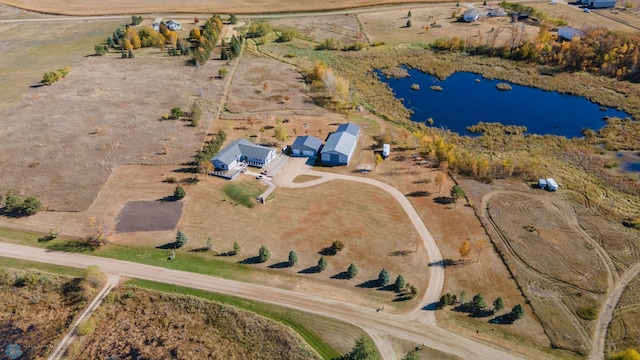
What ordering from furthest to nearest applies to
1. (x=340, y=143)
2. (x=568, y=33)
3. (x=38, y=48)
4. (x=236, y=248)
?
(x=38, y=48), (x=568, y=33), (x=340, y=143), (x=236, y=248)

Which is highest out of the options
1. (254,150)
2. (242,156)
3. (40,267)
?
(254,150)

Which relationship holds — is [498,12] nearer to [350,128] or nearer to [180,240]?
[350,128]

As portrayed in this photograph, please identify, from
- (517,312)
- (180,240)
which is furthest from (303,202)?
(517,312)

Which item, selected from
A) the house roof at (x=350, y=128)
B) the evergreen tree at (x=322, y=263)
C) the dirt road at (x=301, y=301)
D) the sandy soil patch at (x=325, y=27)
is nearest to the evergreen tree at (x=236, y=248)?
the dirt road at (x=301, y=301)

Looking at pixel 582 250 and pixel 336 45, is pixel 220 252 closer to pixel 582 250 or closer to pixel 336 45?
pixel 582 250

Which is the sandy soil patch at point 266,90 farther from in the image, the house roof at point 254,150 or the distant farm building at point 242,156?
the distant farm building at point 242,156

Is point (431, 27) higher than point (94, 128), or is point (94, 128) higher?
point (431, 27)

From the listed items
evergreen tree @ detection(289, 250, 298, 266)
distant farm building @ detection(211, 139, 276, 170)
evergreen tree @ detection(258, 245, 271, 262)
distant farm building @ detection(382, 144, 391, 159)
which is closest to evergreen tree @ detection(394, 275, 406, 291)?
evergreen tree @ detection(289, 250, 298, 266)

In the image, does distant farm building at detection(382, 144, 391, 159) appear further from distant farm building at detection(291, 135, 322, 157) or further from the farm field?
the farm field
